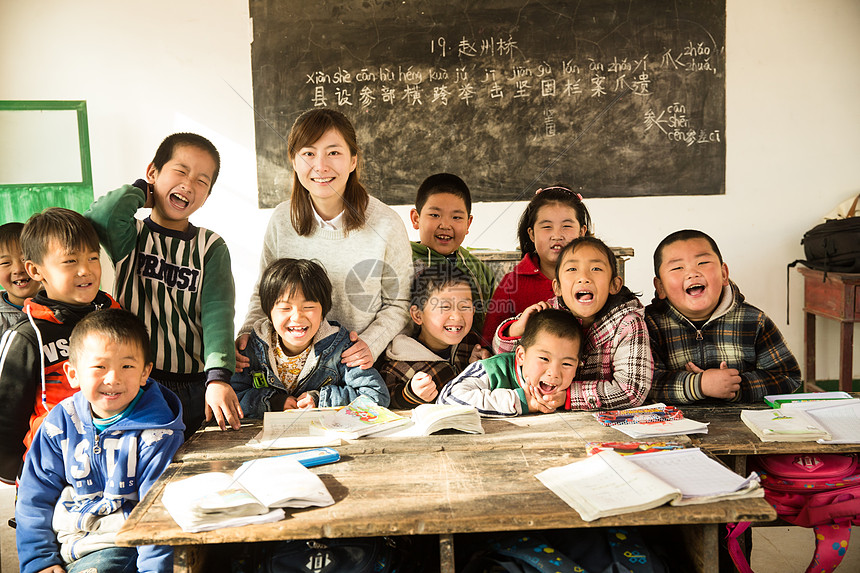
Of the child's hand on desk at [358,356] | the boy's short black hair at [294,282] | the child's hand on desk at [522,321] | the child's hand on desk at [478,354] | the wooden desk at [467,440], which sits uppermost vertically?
the boy's short black hair at [294,282]

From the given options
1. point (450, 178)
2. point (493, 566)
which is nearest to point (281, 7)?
point (450, 178)

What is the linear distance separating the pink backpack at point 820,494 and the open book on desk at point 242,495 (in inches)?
43.3

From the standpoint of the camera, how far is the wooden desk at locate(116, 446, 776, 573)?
4.28ft

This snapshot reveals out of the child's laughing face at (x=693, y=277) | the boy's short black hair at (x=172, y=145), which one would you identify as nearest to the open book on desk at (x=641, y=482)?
the child's laughing face at (x=693, y=277)

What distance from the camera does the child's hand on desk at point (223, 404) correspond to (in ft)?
6.22

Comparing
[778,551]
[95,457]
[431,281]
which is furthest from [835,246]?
[95,457]

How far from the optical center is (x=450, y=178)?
2.70 meters

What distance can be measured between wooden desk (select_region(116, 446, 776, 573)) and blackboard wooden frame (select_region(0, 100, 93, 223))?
Result: 2773 mm

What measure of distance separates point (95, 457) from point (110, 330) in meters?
0.31

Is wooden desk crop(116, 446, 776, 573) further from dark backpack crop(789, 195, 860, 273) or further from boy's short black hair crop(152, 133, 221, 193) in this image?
dark backpack crop(789, 195, 860, 273)

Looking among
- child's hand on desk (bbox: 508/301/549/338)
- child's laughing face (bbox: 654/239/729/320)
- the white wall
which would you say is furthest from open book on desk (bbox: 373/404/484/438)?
the white wall

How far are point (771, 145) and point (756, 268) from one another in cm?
75

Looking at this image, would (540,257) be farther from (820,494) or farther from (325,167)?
(820,494)

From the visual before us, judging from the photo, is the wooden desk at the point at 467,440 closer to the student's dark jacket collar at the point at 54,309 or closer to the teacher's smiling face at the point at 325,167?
the student's dark jacket collar at the point at 54,309
